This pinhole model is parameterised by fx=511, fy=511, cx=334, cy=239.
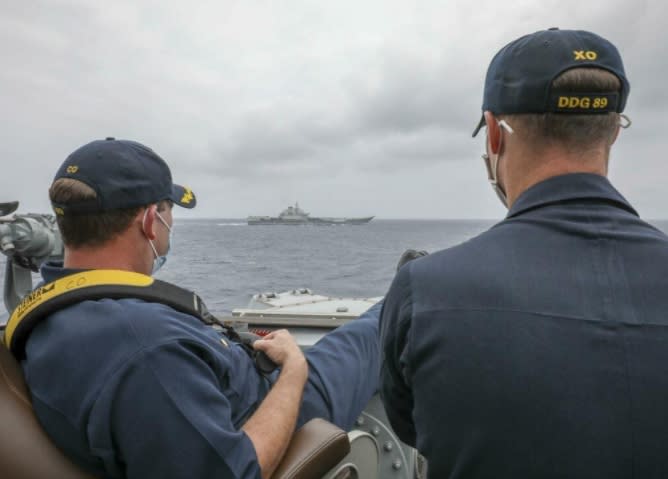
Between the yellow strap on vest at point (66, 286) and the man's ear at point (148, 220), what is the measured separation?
22 cm

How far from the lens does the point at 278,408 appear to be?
1.88 metres

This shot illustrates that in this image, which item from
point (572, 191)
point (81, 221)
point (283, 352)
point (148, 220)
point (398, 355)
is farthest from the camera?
point (283, 352)

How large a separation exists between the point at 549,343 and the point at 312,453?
98cm

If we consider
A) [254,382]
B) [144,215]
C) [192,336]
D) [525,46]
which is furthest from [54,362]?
[525,46]

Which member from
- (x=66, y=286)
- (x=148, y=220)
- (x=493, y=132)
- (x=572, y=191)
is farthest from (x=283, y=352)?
(x=572, y=191)

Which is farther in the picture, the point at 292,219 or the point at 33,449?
the point at 292,219

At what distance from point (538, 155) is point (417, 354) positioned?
57 centimetres

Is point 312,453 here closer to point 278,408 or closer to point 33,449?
point 278,408

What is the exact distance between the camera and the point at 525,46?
50.6 inches

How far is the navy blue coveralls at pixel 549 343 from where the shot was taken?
3.28ft

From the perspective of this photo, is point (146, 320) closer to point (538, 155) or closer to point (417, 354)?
point (417, 354)

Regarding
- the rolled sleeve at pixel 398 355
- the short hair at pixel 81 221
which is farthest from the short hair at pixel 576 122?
the short hair at pixel 81 221

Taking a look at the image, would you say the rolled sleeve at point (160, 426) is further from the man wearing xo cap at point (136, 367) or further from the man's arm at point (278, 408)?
the man's arm at point (278, 408)

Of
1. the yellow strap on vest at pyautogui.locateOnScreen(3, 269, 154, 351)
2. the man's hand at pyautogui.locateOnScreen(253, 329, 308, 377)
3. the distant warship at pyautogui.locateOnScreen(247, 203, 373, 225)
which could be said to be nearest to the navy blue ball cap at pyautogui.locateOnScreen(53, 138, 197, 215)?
the yellow strap on vest at pyautogui.locateOnScreen(3, 269, 154, 351)
